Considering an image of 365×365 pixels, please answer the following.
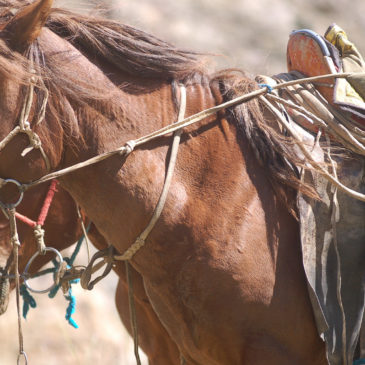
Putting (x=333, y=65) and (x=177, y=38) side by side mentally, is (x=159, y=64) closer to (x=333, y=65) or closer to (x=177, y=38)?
(x=333, y=65)

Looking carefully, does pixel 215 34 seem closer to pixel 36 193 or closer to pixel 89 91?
pixel 36 193

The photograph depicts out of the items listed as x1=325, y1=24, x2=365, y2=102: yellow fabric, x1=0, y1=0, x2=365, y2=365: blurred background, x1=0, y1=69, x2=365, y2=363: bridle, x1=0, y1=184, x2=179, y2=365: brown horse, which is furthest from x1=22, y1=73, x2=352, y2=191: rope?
x1=0, y1=0, x2=365, y2=365: blurred background

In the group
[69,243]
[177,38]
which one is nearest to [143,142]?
[69,243]

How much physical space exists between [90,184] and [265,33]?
345 inches

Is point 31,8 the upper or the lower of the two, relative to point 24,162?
upper

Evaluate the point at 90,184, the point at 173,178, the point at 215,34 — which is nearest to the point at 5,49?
the point at 90,184

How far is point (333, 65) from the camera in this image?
2.51 meters

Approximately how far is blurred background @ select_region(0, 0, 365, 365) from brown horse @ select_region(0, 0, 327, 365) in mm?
3386

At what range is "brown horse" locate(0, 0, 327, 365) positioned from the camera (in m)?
2.19

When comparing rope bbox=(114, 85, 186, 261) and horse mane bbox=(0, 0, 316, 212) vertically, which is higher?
horse mane bbox=(0, 0, 316, 212)

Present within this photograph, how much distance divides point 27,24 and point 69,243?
167cm

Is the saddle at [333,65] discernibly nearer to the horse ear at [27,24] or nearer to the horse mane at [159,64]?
the horse mane at [159,64]

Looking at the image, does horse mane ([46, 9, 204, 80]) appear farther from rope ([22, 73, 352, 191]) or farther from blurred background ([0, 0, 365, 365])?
blurred background ([0, 0, 365, 365])

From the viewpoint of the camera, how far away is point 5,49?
6.86ft
